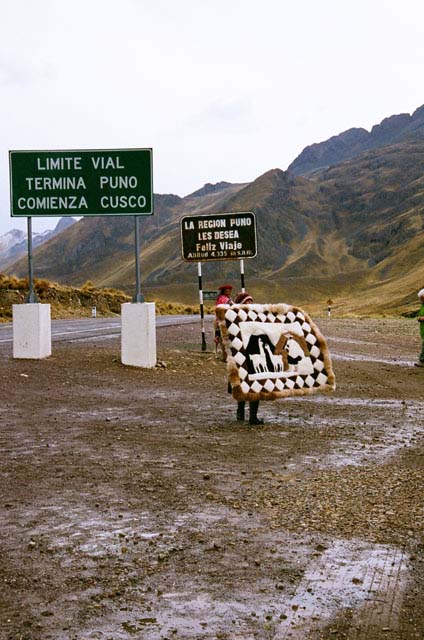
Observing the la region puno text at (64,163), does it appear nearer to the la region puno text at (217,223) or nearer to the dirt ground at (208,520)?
the la region puno text at (217,223)

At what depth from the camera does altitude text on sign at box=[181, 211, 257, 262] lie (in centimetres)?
2238

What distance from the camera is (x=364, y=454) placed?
929 centimetres

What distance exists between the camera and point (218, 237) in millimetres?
22562

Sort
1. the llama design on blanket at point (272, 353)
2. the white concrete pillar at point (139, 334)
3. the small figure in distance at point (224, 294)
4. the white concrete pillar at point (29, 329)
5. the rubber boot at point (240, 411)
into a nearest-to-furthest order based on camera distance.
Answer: the llama design on blanket at point (272, 353) < the rubber boot at point (240, 411) < the white concrete pillar at point (139, 334) < the white concrete pillar at point (29, 329) < the small figure in distance at point (224, 294)

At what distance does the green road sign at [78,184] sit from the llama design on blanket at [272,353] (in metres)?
7.82

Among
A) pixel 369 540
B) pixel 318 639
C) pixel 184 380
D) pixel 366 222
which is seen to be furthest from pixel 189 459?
pixel 366 222

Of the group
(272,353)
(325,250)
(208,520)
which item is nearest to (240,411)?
(272,353)

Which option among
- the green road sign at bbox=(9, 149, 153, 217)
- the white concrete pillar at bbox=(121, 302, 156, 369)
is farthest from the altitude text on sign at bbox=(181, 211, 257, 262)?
the white concrete pillar at bbox=(121, 302, 156, 369)

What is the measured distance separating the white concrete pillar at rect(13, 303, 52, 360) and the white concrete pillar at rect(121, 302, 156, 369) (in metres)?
1.65

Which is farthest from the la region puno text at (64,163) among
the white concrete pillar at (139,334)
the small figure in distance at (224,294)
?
the small figure in distance at (224,294)

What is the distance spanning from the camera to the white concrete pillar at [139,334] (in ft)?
58.5

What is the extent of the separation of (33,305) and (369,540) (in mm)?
12856

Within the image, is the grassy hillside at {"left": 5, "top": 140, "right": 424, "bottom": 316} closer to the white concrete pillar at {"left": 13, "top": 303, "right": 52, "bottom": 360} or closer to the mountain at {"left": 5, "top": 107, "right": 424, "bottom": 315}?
the mountain at {"left": 5, "top": 107, "right": 424, "bottom": 315}

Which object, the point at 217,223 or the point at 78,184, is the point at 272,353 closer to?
the point at 78,184
